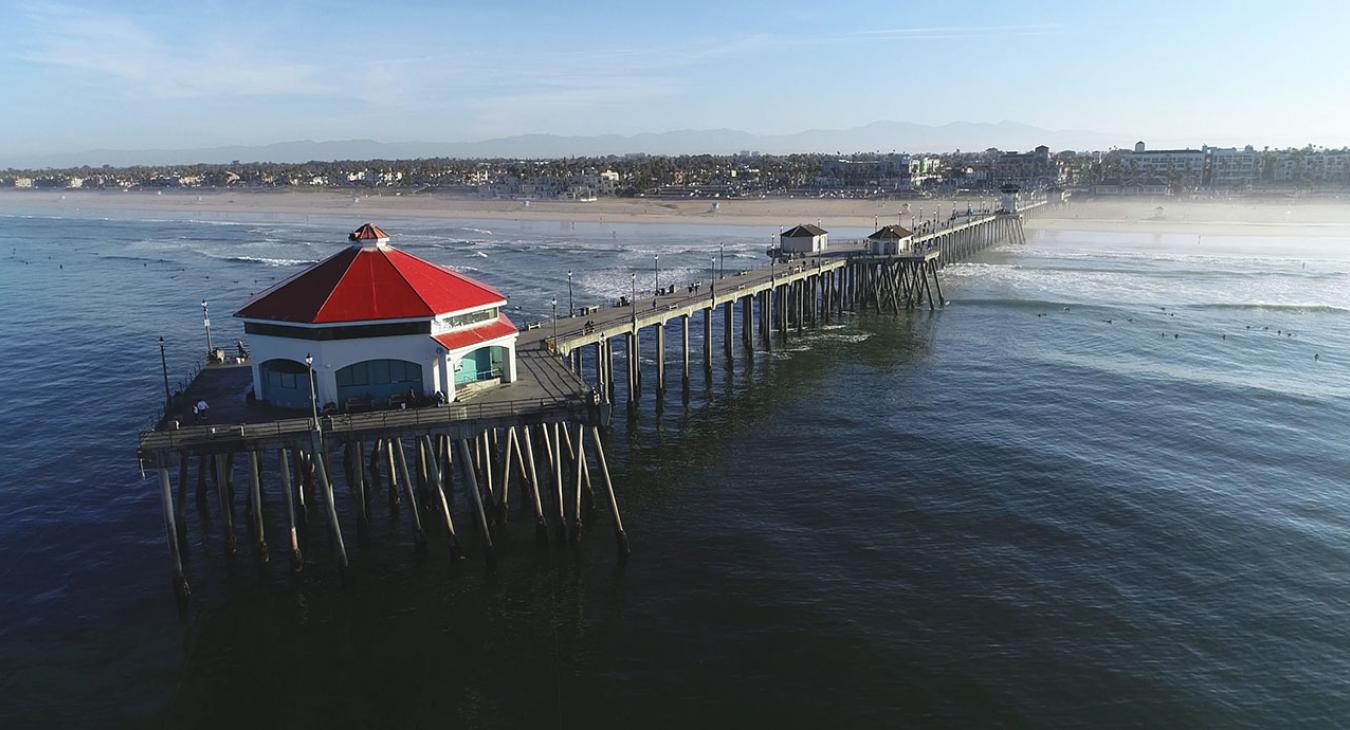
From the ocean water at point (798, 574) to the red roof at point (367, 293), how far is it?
318 inches

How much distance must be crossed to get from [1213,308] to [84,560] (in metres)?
80.2

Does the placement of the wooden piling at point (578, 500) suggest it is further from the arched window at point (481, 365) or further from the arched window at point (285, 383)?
the arched window at point (285, 383)

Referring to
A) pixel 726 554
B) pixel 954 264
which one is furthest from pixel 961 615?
pixel 954 264

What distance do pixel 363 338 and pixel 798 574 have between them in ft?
53.1

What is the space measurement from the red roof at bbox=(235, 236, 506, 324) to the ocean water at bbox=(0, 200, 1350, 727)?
26.5 ft

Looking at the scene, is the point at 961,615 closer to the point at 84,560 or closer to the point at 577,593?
the point at 577,593

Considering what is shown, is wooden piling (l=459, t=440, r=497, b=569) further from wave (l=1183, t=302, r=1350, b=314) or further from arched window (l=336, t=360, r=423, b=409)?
wave (l=1183, t=302, r=1350, b=314)

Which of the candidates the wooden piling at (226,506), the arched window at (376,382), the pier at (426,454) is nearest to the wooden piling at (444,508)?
the pier at (426,454)

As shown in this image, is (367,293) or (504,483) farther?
(504,483)

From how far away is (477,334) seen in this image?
3164cm

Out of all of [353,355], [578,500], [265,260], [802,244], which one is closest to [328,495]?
[353,355]

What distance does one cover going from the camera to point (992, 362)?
56.6m

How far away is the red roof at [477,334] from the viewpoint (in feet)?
99.5

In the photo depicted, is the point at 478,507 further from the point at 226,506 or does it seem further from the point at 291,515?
the point at 226,506
